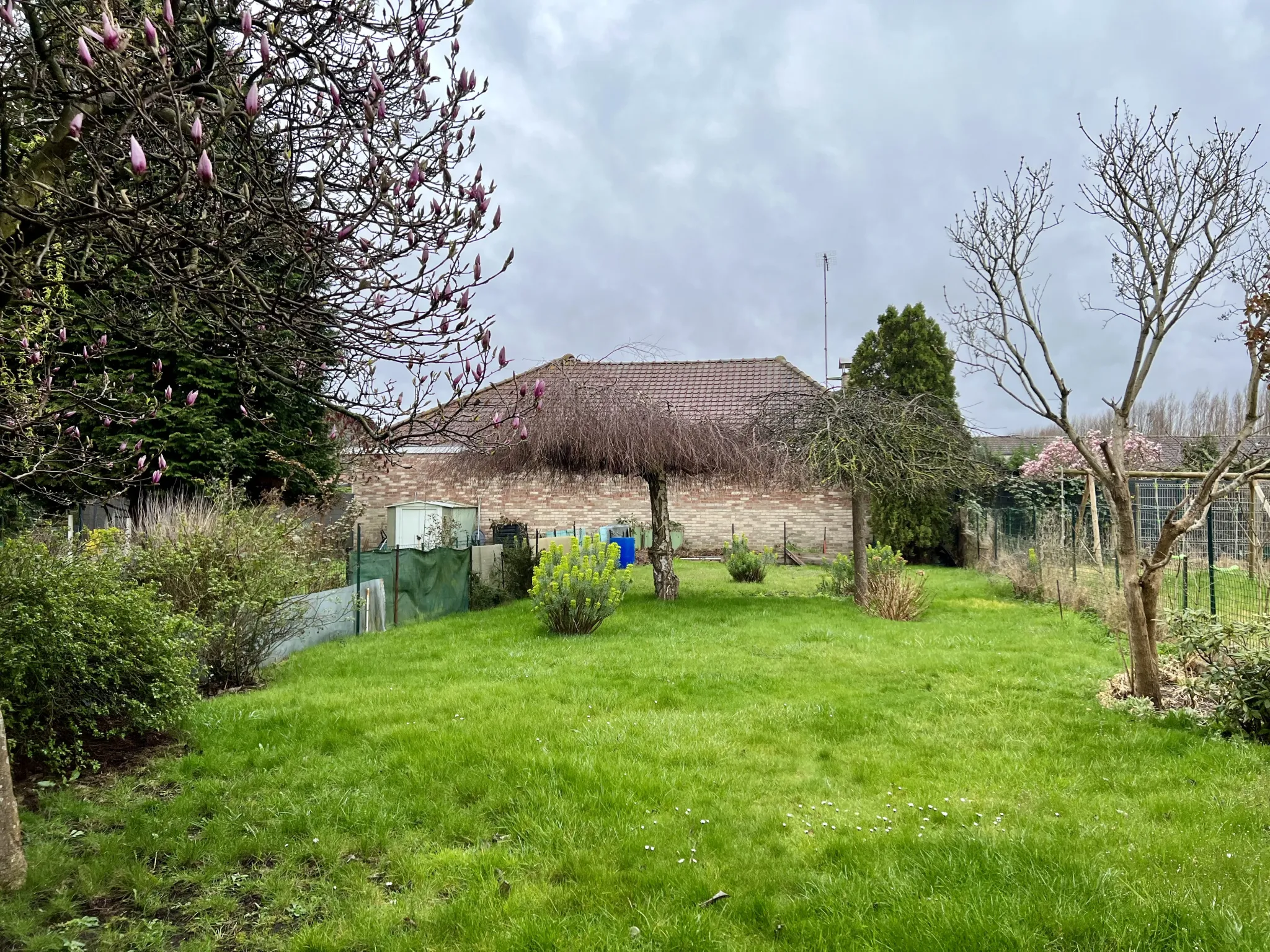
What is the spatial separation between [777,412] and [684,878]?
9537 mm

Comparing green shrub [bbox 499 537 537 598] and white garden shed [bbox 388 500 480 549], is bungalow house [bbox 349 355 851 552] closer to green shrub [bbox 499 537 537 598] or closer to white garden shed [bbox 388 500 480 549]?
white garden shed [bbox 388 500 480 549]

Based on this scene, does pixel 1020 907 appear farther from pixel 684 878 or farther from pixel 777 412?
pixel 777 412

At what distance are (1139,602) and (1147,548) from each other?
8.63m

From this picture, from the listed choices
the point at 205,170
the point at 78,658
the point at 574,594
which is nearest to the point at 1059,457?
the point at 574,594

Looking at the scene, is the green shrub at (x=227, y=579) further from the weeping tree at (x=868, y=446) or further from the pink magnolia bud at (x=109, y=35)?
the weeping tree at (x=868, y=446)

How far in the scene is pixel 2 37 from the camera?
354 cm

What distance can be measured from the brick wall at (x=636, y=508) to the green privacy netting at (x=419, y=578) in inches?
329

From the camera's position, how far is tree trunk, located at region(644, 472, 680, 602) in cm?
1245

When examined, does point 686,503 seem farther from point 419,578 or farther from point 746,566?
point 419,578

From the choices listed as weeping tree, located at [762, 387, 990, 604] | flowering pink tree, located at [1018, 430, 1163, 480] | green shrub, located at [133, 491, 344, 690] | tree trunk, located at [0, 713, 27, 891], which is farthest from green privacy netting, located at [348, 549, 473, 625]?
flowering pink tree, located at [1018, 430, 1163, 480]

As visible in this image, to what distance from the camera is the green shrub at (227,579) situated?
22.1 ft

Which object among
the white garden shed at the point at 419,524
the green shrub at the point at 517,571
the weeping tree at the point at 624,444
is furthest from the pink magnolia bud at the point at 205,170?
the white garden shed at the point at 419,524

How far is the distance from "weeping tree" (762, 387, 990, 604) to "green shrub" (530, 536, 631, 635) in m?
3.54

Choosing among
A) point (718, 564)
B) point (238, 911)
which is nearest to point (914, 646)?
point (238, 911)
